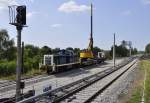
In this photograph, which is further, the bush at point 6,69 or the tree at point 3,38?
the tree at point 3,38

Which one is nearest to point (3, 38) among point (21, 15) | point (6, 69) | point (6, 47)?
point (6, 47)

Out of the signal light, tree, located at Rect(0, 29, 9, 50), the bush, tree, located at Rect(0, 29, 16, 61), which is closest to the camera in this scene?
the signal light

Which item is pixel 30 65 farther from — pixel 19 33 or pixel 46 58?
pixel 19 33

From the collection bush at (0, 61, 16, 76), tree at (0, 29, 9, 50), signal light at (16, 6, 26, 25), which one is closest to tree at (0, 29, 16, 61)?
tree at (0, 29, 9, 50)

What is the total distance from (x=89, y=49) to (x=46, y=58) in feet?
69.3

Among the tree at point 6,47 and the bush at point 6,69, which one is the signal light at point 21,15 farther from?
the tree at point 6,47

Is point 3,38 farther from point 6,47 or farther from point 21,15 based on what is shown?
point 21,15

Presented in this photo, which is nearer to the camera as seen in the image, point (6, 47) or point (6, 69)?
point (6, 69)

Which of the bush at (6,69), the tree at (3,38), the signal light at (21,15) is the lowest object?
the bush at (6,69)

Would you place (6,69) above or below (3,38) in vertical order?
below

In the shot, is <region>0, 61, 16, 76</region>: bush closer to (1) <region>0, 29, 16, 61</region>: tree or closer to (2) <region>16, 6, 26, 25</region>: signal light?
(2) <region>16, 6, 26, 25</region>: signal light

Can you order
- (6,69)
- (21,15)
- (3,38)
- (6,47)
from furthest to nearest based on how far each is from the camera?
1. (3,38)
2. (6,47)
3. (6,69)
4. (21,15)

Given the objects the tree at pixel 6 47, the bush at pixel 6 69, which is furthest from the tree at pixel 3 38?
the bush at pixel 6 69

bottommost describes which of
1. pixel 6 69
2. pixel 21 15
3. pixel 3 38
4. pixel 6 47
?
pixel 6 69
